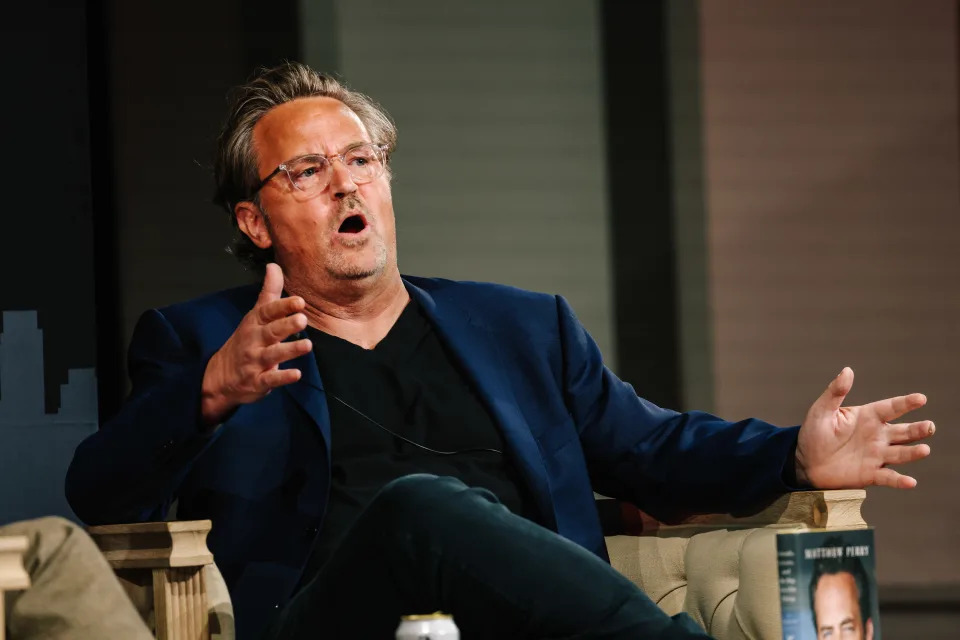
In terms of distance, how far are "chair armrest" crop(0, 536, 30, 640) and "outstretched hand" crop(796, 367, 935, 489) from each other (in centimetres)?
118

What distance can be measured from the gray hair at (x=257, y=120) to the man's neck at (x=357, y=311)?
0.21 m

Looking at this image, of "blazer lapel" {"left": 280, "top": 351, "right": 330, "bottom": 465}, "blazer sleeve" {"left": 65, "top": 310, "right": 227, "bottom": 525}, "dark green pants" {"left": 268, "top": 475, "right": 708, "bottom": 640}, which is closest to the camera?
"dark green pants" {"left": 268, "top": 475, "right": 708, "bottom": 640}

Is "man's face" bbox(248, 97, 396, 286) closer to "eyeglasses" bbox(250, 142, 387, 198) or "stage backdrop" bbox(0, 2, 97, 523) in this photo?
"eyeglasses" bbox(250, 142, 387, 198)

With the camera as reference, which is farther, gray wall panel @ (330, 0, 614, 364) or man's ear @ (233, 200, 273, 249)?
gray wall panel @ (330, 0, 614, 364)

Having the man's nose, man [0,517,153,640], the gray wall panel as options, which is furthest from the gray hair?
the gray wall panel

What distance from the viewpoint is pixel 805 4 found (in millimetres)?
4273

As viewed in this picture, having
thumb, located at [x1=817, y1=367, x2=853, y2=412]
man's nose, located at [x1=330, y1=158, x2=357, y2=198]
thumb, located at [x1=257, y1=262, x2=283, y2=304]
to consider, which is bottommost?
thumb, located at [x1=817, y1=367, x2=853, y2=412]

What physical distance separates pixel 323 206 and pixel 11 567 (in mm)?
1052

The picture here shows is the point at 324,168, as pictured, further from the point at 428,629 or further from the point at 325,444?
the point at 428,629

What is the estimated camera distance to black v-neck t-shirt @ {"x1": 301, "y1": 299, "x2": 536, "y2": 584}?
2076 mm

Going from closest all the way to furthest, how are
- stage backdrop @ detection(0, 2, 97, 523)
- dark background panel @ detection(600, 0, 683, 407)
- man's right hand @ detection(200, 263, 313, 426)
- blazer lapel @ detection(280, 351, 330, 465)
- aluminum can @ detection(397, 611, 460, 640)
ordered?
1. aluminum can @ detection(397, 611, 460, 640)
2. man's right hand @ detection(200, 263, 313, 426)
3. blazer lapel @ detection(280, 351, 330, 465)
4. stage backdrop @ detection(0, 2, 97, 523)
5. dark background panel @ detection(600, 0, 683, 407)

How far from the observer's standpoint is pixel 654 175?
4.00 meters

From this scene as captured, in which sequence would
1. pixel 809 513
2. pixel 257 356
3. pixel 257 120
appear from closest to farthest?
1. pixel 257 356
2. pixel 809 513
3. pixel 257 120

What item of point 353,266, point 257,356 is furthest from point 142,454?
point 353,266
